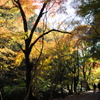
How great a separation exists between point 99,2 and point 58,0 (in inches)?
91.6

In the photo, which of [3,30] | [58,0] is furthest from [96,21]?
[3,30]

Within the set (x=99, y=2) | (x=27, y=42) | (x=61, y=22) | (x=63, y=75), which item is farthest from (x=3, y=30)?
(x=63, y=75)

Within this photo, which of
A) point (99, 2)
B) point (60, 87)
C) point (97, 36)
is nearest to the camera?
point (99, 2)

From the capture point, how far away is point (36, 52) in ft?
24.3

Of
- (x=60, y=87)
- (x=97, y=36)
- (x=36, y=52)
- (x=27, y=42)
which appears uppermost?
(x=97, y=36)

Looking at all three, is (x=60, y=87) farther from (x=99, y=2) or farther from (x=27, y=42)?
(x=99, y=2)

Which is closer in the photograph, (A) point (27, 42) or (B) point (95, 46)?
(A) point (27, 42)

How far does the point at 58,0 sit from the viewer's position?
673 cm

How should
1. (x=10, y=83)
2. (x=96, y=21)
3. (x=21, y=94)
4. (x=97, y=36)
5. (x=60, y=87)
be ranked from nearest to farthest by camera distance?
(x=96, y=21)
(x=97, y=36)
(x=21, y=94)
(x=10, y=83)
(x=60, y=87)

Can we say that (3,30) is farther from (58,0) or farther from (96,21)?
(96,21)

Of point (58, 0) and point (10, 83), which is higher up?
point (58, 0)

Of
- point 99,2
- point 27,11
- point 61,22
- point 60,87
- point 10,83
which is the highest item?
point 27,11

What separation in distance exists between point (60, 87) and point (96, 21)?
26.9ft

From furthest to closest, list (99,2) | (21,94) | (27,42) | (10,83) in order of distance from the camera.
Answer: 1. (10,83)
2. (21,94)
3. (27,42)
4. (99,2)
